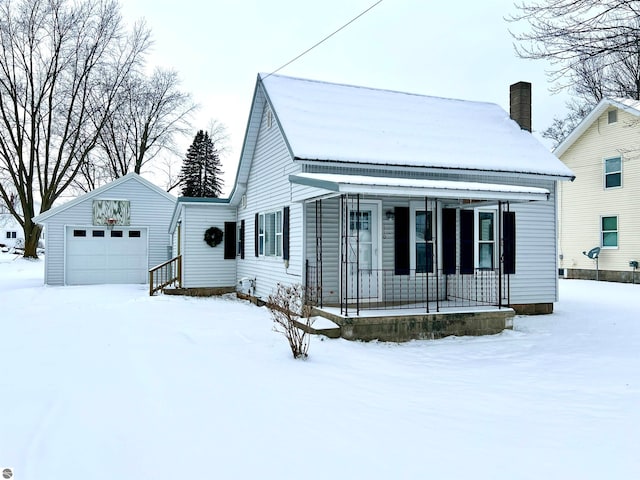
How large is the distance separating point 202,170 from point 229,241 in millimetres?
26893

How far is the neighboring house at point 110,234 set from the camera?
64.3 ft

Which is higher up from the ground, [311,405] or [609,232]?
[609,232]

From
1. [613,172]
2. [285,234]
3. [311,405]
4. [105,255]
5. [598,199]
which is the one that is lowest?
[311,405]

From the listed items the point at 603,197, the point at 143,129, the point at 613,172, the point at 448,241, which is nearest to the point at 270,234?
the point at 448,241

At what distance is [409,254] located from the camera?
11375mm

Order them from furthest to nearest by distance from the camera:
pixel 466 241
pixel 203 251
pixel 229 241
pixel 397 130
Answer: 1. pixel 229 241
2. pixel 203 251
3. pixel 397 130
4. pixel 466 241

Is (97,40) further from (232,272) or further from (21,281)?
(232,272)

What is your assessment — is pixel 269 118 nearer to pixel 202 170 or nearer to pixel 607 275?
pixel 607 275

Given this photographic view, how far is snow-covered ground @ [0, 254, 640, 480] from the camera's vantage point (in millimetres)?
3969

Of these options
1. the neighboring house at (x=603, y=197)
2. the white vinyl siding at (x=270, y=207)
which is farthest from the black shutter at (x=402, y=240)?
the neighboring house at (x=603, y=197)

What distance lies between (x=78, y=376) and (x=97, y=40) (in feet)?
89.1

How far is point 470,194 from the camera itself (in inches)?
376

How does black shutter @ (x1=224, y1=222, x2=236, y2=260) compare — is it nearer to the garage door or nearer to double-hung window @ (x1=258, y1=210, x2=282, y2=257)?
double-hung window @ (x1=258, y1=210, x2=282, y2=257)

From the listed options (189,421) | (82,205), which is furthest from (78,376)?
(82,205)
